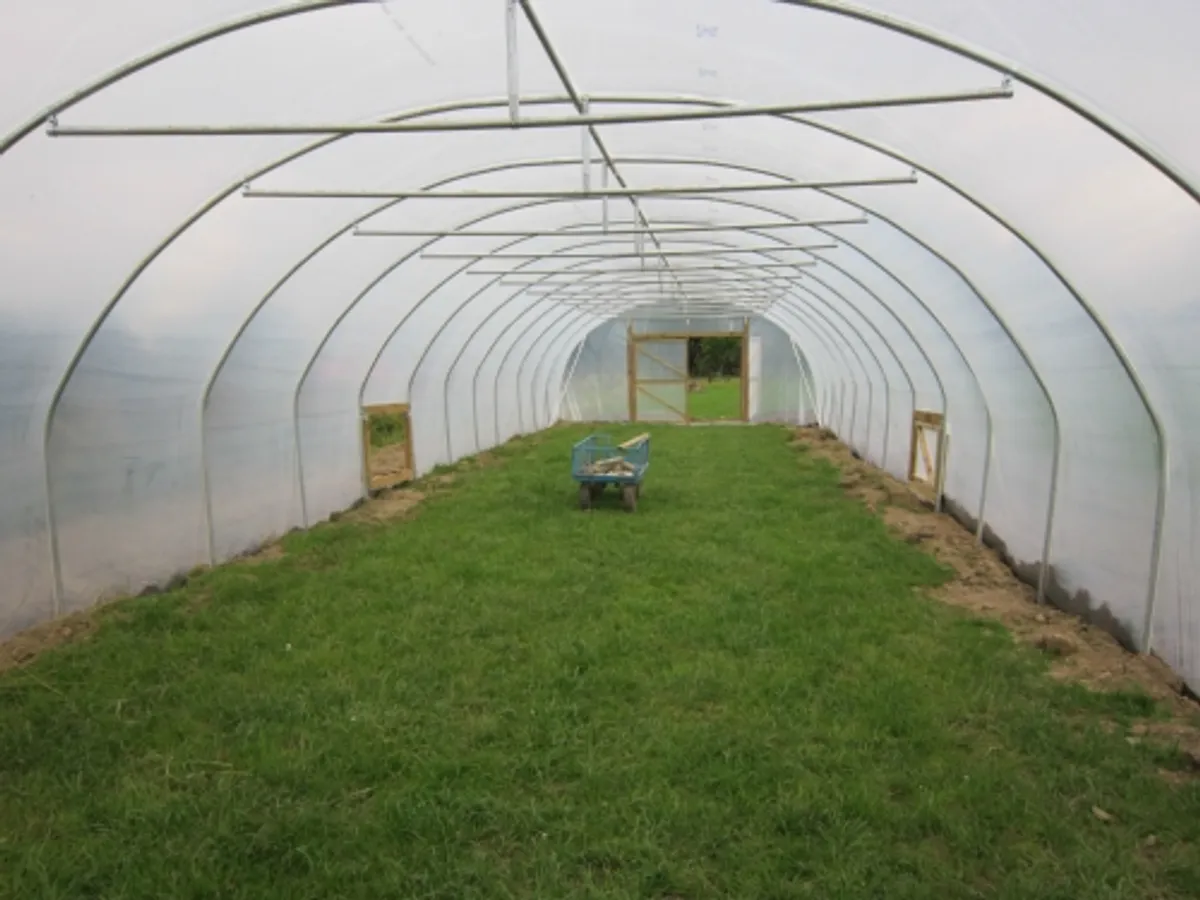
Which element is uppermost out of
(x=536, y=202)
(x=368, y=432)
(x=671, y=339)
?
(x=536, y=202)

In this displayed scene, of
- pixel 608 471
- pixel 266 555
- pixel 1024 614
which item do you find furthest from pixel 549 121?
pixel 608 471

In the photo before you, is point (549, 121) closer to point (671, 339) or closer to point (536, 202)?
point (536, 202)

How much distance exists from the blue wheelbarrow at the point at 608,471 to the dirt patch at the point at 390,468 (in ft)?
8.98

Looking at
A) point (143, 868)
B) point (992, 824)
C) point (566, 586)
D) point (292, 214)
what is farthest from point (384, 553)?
point (992, 824)

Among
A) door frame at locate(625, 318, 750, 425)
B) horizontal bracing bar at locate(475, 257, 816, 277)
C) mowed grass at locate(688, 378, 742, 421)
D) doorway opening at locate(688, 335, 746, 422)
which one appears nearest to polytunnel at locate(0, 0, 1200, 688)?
horizontal bracing bar at locate(475, 257, 816, 277)

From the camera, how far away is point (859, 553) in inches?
339

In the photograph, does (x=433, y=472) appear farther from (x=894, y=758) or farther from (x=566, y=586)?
(x=894, y=758)

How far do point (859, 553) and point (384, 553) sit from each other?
4558mm

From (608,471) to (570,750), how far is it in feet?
21.8

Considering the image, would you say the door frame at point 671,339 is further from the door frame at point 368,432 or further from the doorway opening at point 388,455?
→ the door frame at point 368,432

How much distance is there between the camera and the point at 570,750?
181 inches

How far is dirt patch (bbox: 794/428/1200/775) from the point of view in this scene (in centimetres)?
523

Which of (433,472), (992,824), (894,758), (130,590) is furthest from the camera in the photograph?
(433,472)

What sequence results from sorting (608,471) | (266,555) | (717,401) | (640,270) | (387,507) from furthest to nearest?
(717,401), (640,270), (387,507), (608,471), (266,555)
